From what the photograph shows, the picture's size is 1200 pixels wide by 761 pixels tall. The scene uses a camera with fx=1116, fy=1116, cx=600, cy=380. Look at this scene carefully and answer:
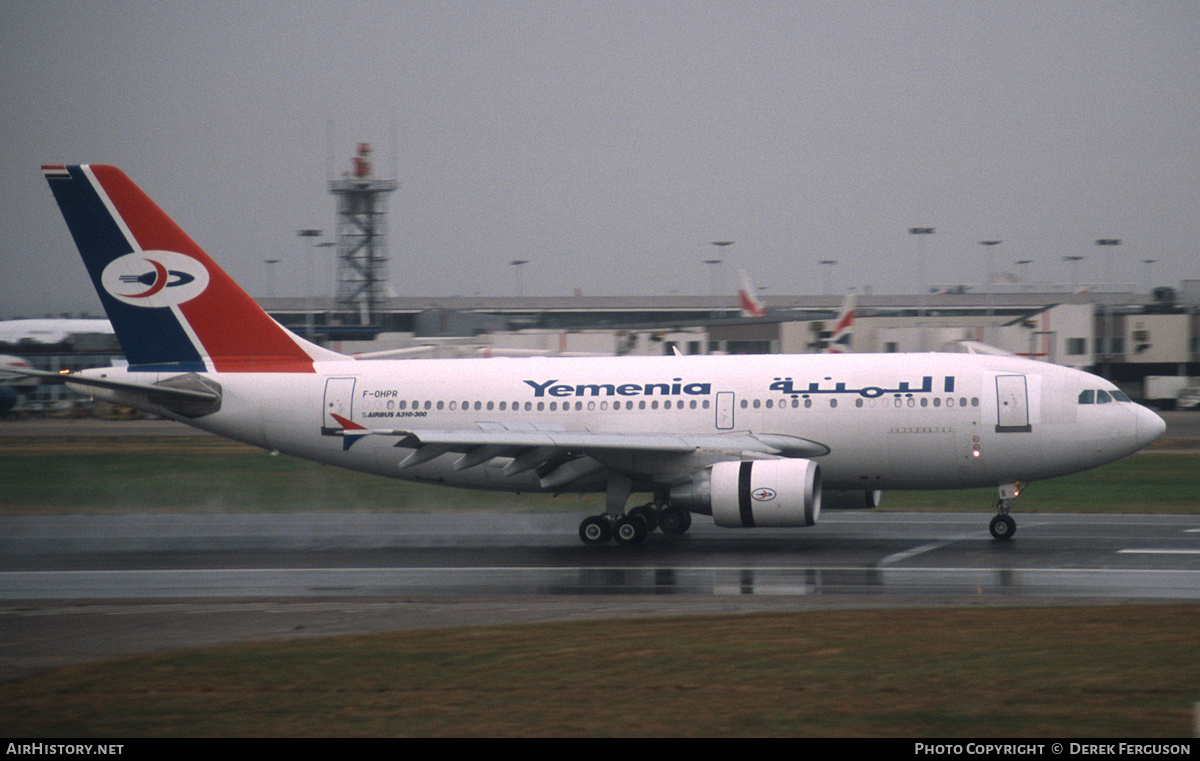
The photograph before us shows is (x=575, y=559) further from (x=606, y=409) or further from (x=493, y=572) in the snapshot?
(x=606, y=409)

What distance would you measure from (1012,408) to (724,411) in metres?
Result: 6.12

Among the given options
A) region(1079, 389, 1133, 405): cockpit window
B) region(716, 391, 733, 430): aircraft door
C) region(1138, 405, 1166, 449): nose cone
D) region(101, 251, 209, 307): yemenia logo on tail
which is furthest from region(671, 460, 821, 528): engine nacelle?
region(101, 251, 209, 307): yemenia logo on tail

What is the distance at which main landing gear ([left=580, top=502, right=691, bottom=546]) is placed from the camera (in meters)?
24.4

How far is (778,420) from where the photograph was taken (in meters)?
24.6

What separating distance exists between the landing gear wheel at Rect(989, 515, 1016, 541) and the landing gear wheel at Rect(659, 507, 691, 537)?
6.60 metres

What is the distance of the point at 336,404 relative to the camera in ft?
87.6

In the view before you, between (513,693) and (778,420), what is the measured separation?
1409 centimetres

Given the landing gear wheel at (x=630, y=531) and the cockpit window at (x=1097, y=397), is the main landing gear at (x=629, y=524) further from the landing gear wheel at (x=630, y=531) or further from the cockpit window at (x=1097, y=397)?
the cockpit window at (x=1097, y=397)

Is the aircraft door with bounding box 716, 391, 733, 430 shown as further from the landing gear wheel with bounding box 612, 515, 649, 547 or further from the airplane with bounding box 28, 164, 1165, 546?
the landing gear wheel with bounding box 612, 515, 649, 547

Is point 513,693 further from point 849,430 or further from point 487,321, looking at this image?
point 487,321

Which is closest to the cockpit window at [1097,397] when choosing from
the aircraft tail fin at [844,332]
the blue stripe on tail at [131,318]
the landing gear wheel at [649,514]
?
the landing gear wheel at [649,514]

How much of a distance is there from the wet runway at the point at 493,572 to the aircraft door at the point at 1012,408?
242 cm

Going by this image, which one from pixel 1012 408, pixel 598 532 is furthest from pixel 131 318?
pixel 1012 408

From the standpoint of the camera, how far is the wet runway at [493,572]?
54.1ft
